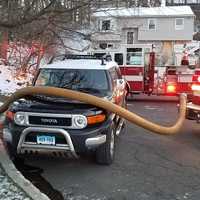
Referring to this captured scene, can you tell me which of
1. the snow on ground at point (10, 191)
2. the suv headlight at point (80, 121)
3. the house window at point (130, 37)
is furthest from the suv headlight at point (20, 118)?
the house window at point (130, 37)

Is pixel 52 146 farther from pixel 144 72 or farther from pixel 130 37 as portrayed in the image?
pixel 130 37

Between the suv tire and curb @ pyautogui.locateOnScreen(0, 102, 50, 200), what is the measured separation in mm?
1482

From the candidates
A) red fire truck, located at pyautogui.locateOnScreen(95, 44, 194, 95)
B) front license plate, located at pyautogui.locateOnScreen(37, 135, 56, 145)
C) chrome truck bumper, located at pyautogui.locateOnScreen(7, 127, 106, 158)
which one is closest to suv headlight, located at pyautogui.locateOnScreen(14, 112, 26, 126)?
chrome truck bumper, located at pyautogui.locateOnScreen(7, 127, 106, 158)

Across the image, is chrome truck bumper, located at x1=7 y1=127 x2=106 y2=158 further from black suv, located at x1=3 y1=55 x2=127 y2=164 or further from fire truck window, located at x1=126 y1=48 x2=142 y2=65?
fire truck window, located at x1=126 y1=48 x2=142 y2=65

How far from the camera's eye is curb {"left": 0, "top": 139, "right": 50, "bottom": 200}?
6.49 metres

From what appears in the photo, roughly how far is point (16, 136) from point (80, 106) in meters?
1.13

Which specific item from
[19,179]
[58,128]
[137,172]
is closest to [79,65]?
[58,128]

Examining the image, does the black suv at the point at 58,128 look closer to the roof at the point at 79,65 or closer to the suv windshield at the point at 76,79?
the suv windshield at the point at 76,79

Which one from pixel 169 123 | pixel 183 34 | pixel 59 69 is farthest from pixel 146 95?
pixel 183 34

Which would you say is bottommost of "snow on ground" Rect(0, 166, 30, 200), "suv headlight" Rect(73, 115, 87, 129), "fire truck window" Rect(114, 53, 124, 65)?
"snow on ground" Rect(0, 166, 30, 200)

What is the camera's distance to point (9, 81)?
2277 cm

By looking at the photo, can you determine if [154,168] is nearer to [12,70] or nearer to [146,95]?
[146,95]

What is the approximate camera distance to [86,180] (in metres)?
7.73

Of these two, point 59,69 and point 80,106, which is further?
point 59,69
